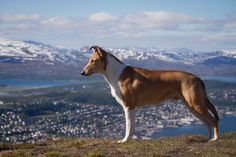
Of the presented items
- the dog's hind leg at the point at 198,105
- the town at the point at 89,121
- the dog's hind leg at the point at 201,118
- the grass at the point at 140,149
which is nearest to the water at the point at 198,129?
the town at the point at 89,121

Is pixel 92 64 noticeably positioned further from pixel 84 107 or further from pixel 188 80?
pixel 84 107

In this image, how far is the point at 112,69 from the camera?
17734mm

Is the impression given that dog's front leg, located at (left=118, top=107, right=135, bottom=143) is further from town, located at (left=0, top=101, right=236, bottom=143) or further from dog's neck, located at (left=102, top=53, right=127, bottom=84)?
town, located at (left=0, top=101, right=236, bottom=143)

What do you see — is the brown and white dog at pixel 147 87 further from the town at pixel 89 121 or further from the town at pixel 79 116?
the town at pixel 79 116

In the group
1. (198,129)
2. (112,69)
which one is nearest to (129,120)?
(112,69)

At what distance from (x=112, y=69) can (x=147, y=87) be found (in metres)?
1.54

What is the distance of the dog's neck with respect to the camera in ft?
57.8

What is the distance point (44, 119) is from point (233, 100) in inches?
2311

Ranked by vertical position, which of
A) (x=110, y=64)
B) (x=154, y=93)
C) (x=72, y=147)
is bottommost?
(x=72, y=147)

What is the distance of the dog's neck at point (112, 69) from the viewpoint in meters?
17.6

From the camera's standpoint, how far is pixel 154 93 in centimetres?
1745

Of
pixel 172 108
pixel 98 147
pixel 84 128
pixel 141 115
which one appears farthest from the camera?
pixel 172 108

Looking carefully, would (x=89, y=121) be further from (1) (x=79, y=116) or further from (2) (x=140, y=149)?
(2) (x=140, y=149)

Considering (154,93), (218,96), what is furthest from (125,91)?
(218,96)
